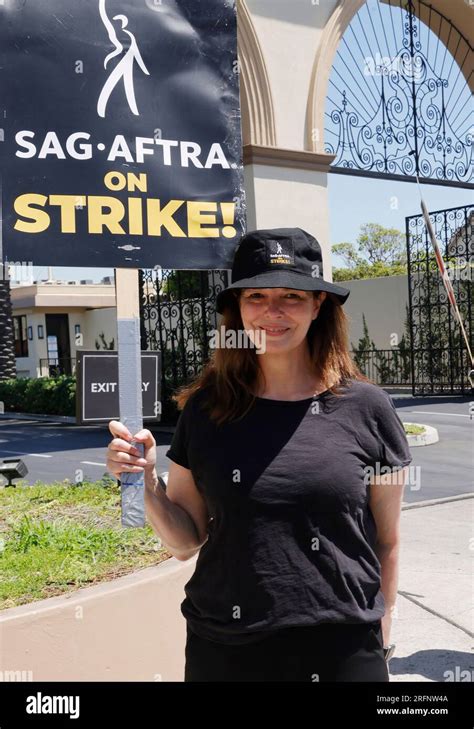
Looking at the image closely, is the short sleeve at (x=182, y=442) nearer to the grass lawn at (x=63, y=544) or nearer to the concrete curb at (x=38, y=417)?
the grass lawn at (x=63, y=544)

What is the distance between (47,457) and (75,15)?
31.8 feet

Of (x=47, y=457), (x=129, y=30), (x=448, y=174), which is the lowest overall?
(x=47, y=457)

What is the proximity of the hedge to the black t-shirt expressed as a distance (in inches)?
635

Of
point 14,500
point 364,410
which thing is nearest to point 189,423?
point 364,410

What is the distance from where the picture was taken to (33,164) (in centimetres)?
271

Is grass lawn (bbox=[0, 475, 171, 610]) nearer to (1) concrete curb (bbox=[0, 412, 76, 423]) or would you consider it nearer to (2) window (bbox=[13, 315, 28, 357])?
(1) concrete curb (bbox=[0, 412, 76, 423])

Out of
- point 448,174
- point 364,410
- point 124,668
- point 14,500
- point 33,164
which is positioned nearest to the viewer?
point 364,410

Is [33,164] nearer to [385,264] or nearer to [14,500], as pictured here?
[14,500]

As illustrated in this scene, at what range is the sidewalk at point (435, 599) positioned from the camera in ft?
13.8

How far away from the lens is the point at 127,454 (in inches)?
79.1

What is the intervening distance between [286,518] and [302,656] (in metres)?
0.32

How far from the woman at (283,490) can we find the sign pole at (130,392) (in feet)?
0.22

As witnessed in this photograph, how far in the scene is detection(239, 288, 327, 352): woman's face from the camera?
6.87 feet

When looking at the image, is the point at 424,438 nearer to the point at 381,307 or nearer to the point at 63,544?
the point at 63,544
